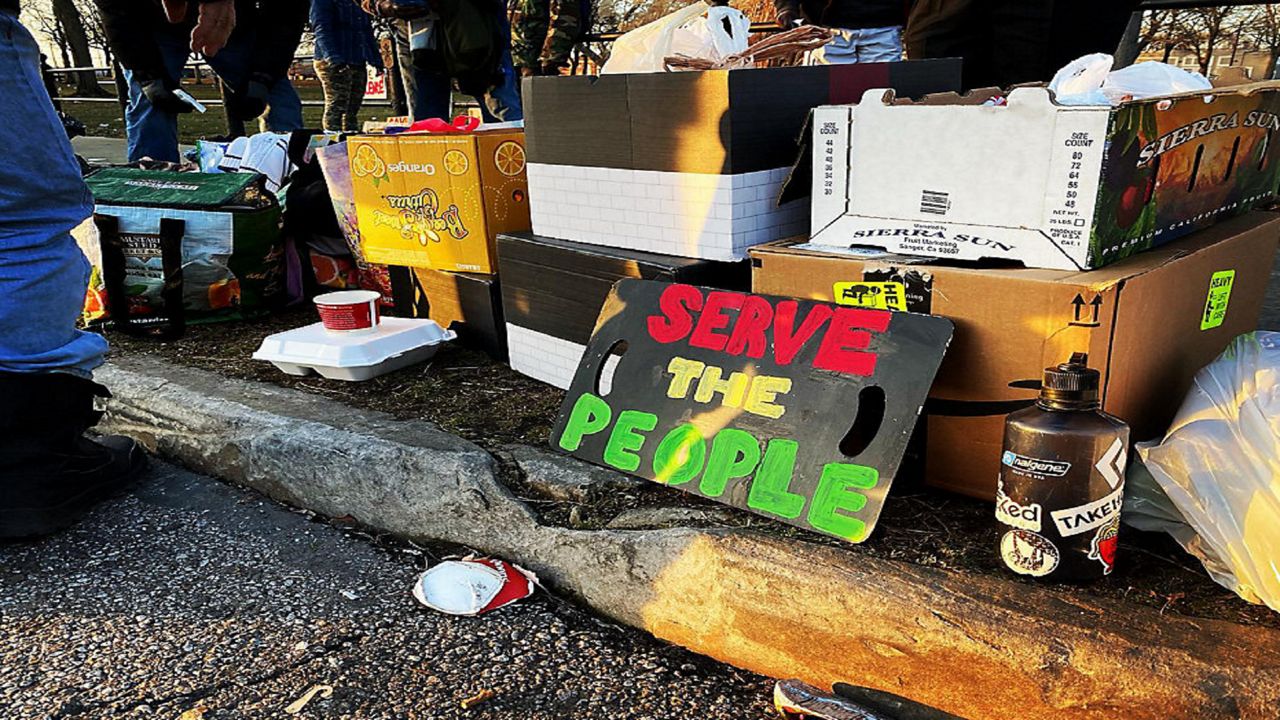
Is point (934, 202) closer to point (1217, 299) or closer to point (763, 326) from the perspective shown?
point (763, 326)

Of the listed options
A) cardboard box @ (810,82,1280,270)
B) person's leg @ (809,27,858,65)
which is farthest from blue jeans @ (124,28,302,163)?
cardboard box @ (810,82,1280,270)

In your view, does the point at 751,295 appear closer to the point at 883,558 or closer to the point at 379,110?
the point at 883,558

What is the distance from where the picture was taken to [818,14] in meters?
3.65

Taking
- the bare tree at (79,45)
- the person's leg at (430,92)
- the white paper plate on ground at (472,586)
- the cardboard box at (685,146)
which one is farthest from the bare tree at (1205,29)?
the bare tree at (79,45)

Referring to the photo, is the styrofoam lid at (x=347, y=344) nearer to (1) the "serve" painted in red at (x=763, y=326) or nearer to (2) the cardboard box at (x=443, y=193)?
(2) the cardboard box at (x=443, y=193)

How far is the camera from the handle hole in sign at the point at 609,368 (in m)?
1.82

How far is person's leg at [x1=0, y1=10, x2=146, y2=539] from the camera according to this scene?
5.93 feet

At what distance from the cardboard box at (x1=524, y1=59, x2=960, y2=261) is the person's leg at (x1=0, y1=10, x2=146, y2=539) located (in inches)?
40.5

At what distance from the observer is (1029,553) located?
125 centimetres

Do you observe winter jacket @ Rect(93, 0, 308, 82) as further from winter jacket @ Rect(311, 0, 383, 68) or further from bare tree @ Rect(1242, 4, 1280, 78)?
bare tree @ Rect(1242, 4, 1280, 78)

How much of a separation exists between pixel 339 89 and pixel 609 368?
195 inches

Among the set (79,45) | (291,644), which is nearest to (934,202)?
(291,644)

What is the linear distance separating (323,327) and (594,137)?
971 mm

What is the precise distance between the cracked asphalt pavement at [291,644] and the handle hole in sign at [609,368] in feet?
1.48
